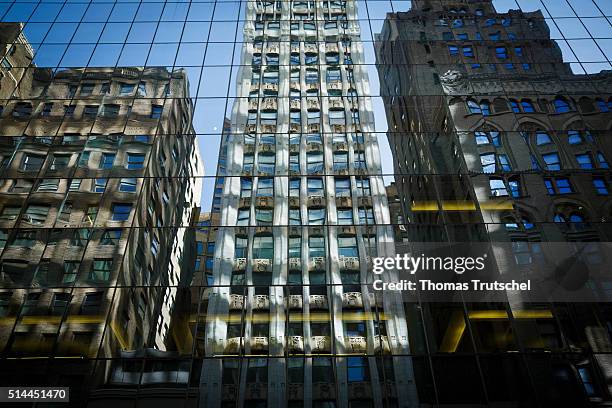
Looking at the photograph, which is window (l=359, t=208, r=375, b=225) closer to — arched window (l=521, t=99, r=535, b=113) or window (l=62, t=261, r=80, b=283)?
arched window (l=521, t=99, r=535, b=113)

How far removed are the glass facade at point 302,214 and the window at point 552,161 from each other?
8 centimetres

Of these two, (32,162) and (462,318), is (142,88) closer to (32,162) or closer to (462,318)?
(32,162)

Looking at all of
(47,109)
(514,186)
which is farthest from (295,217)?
(47,109)

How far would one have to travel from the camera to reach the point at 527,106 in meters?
21.3

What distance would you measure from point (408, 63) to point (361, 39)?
13.3 feet

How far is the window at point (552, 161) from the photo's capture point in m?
19.3

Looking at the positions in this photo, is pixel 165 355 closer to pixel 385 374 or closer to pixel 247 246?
pixel 247 246

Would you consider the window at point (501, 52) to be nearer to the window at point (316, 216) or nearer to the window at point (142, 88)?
the window at point (316, 216)

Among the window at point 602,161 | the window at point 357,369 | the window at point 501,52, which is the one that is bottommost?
the window at point 357,369

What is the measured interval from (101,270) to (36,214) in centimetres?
411

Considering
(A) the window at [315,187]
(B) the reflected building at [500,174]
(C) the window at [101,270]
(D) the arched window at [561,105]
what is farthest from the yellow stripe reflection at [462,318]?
(C) the window at [101,270]

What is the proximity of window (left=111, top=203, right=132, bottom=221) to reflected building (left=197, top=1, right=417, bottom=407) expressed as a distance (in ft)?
11.8

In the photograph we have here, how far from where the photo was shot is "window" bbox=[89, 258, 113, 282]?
16.9 meters

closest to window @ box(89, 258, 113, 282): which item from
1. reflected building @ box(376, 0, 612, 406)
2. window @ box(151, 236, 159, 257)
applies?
window @ box(151, 236, 159, 257)
